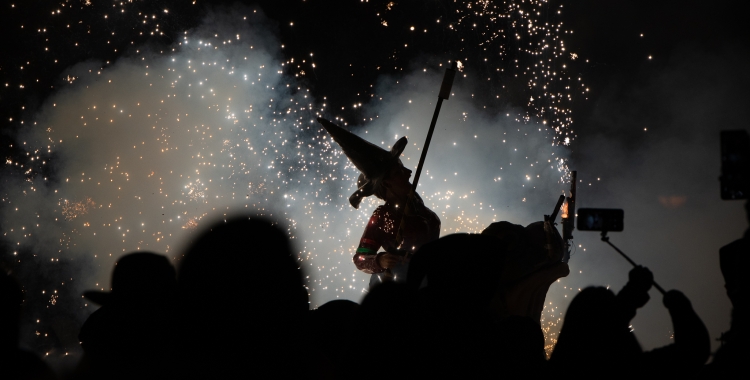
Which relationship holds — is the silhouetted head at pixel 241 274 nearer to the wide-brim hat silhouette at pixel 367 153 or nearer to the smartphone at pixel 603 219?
the smartphone at pixel 603 219

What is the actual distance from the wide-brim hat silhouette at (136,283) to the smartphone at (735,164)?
8.98 ft

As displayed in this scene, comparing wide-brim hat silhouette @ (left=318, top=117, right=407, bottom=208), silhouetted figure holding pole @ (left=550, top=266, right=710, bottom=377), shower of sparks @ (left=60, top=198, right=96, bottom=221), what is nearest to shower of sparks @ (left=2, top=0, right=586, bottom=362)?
shower of sparks @ (left=60, top=198, right=96, bottom=221)

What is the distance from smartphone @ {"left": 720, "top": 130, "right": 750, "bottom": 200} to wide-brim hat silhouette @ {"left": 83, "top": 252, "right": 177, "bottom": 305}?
2.74 meters

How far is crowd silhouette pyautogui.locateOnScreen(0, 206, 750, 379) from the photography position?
6.18 feet

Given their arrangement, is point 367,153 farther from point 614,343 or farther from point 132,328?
point 614,343

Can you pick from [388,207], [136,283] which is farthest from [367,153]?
[136,283]

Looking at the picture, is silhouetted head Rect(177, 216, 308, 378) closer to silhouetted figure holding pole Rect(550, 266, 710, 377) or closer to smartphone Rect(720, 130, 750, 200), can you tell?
silhouetted figure holding pole Rect(550, 266, 710, 377)

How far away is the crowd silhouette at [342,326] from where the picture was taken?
1883mm

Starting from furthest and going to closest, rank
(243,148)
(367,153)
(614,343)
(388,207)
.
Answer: (243,148) → (388,207) → (367,153) → (614,343)

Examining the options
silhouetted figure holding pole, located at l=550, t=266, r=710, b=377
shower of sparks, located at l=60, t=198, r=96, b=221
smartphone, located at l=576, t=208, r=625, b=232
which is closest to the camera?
silhouetted figure holding pole, located at l=550, t=266, r=710, b=377

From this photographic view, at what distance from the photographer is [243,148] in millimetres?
8773

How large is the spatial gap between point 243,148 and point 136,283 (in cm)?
679

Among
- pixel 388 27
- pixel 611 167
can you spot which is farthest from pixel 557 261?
pixel 388 27

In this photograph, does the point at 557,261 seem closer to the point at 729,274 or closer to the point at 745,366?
the point at 729,274
